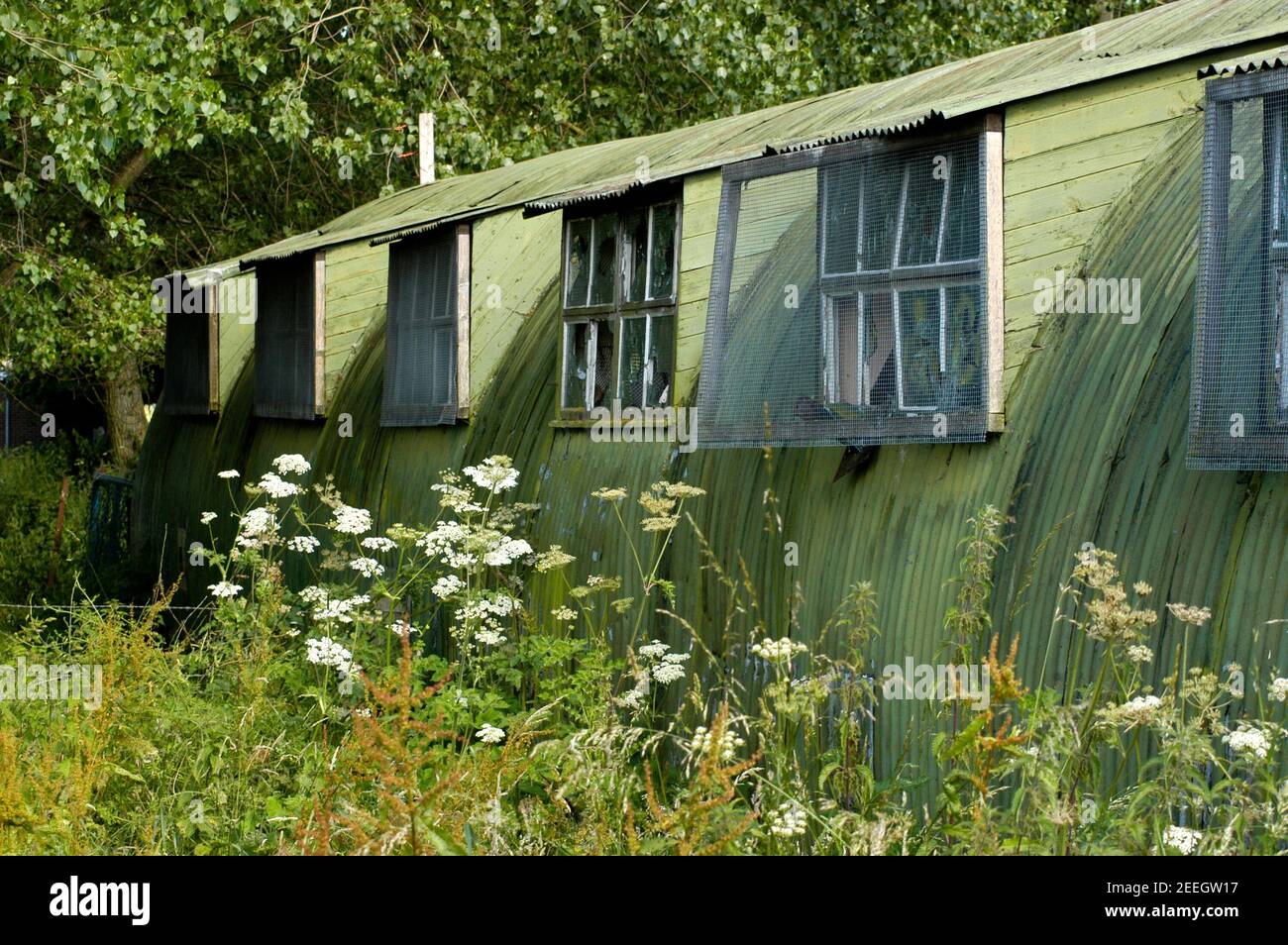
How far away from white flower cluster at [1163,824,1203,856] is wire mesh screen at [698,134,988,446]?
216 cm

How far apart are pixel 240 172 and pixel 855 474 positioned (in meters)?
15.5

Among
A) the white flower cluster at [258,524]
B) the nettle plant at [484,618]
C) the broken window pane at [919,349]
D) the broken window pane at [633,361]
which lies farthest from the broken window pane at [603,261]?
the broken window pane at [919,349]

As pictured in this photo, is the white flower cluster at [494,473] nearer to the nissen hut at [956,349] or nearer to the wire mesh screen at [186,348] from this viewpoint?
the nissen hut at [956,349]

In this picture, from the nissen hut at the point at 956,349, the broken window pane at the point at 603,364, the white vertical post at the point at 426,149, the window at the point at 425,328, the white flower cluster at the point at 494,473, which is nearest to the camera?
the nissen hut at the point at 956,349

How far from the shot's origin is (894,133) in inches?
241

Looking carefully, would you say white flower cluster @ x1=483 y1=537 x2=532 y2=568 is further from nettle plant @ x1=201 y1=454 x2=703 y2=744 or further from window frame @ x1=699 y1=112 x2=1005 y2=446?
window frame @ x1=699 y1=112 x2=1005 y2=446

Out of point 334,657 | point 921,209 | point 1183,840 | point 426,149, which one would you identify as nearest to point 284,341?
point 426,149

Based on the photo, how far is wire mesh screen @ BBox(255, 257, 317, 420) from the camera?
40.1ft

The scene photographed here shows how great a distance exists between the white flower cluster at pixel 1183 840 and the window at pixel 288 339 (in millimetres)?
9042

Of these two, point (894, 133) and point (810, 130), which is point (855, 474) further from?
point (810, 130)

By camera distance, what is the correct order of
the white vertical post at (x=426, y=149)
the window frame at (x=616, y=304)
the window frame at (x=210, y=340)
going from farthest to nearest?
the white vertical post at (x=426, y=149) < the window frame at (x=210, y=340) < the window frame at (x=616, y=304)

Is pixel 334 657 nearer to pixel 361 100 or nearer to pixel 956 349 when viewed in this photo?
pixel 956 349

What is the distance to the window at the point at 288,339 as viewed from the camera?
39.6 ft
